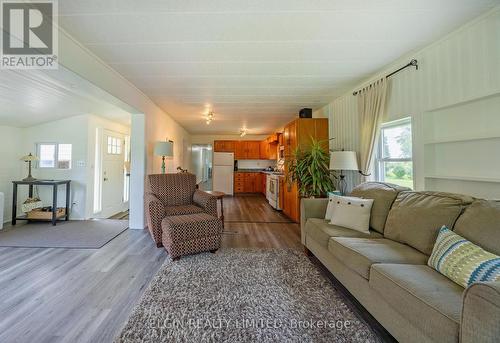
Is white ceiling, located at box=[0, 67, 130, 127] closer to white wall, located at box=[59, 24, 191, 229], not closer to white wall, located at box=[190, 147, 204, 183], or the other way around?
white wall, located at box=[59, 24, 191, 229]

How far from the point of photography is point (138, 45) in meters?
2.12

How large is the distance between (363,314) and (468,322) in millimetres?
891

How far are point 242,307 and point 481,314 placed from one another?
4.55 feet

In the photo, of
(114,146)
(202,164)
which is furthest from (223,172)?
(114,146)

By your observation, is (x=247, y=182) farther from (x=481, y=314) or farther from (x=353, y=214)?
(x=481, y=314)

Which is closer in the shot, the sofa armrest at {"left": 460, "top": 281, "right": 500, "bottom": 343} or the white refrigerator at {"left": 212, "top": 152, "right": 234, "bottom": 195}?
the sofa armrest at {"left": 460, "top": 281, "right": 500, "bottom": 343}

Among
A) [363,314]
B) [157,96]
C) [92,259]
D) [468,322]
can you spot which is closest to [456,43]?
[468,322]

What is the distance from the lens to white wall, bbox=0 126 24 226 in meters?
3.88

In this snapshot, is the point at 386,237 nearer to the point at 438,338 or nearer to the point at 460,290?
the point at 460,290

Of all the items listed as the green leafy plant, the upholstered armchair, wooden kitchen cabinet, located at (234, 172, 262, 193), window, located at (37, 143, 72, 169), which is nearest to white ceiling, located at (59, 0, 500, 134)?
the green leafy plant

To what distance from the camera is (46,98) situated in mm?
3172

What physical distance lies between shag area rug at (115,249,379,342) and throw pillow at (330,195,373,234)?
24.1 inches

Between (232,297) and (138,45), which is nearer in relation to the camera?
(232,297)

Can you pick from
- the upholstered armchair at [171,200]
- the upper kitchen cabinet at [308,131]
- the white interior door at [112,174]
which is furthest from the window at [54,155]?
the upper kitchen cabinet at [308,131]
